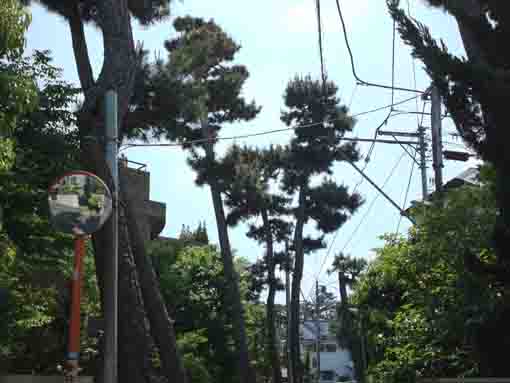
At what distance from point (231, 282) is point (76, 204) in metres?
22.6

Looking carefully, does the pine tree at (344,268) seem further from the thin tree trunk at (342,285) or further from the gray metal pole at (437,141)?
the gray metal pole at (437,141)

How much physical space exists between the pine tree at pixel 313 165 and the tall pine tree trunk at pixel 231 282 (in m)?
7.16

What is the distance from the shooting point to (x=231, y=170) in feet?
107

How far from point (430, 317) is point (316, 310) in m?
60.7

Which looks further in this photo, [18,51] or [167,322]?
[167,322]

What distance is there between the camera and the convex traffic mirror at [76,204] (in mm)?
6945

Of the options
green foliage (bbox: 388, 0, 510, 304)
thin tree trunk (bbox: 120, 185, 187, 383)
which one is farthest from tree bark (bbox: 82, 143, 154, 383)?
green foliage (bbox: 388, 0, 510, 304)


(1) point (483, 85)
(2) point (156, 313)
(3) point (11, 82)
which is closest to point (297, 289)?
(2) point (156, 313)

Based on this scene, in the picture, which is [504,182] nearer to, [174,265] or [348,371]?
[174,265]

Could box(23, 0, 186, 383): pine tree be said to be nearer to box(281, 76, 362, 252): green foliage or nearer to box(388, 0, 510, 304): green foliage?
box(388, 0, 510, 304): green foliage

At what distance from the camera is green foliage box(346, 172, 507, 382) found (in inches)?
473

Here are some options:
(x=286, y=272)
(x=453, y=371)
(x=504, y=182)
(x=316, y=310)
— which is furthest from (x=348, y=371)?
(x=504, y=182)

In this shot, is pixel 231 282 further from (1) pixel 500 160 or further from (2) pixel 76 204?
(2) pixel 76 204

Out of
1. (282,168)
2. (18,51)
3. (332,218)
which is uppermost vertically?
(282,168)
